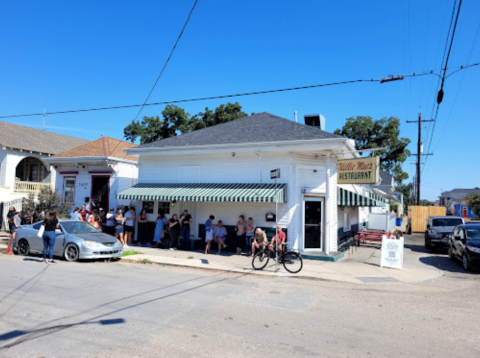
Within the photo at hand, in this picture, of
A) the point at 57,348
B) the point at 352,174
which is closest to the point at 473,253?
the point at 352,174

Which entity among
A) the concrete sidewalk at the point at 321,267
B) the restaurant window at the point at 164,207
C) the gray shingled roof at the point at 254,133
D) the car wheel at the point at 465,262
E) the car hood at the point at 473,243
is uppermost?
the gray shingled roof at the point at 254,133

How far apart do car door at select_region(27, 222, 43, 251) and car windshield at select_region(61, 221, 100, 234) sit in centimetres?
96

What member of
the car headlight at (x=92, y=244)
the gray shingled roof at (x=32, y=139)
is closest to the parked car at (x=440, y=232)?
the car headlight at (x=92, y=244)

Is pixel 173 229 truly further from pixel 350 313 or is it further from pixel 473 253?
pixel 473 253

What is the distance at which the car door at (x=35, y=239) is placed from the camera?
41.1 feet

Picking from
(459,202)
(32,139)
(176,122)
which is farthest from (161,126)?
(459,202)

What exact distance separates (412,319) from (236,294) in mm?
3575

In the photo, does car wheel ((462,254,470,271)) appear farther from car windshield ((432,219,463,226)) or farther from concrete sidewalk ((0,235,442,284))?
car windshield ((432,219,463,226))

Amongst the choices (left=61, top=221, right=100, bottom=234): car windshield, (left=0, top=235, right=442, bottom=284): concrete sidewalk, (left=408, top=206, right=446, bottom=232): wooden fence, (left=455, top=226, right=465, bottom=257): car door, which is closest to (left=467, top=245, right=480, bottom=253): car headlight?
(left=455, top=226, right=465, bottom=257): car door

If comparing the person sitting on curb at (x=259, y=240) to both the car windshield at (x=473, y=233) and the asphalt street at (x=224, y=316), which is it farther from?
the car windshield at (x=473, y=233)

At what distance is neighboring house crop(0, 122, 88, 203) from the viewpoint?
25.7 m

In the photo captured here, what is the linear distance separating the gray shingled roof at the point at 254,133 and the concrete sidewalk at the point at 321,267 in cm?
468

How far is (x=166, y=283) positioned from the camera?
29.2 ft

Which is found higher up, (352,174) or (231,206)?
(352,174)
